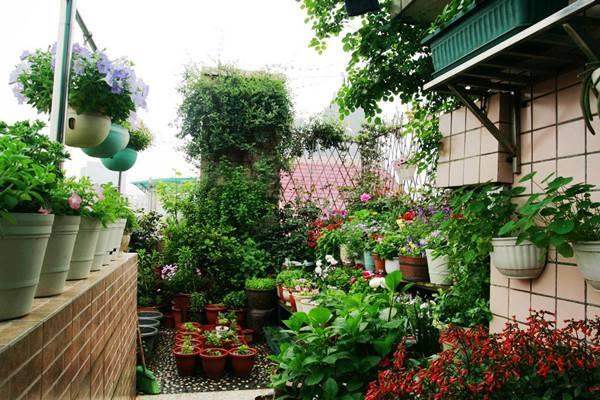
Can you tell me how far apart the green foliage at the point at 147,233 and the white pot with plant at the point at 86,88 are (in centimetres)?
430

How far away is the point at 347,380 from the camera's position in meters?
1.93

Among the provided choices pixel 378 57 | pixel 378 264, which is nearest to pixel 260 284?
pixel 378 264

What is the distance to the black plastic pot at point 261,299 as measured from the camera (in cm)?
512

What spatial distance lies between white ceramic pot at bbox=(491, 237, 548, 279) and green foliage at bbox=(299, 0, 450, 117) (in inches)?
56.8

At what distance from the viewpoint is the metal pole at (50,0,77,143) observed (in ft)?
5.57

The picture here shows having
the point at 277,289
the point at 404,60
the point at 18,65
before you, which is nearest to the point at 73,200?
the point at 18,65

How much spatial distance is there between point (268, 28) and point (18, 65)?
4080mm

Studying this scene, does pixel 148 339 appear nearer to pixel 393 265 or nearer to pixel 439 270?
pixel 393 265

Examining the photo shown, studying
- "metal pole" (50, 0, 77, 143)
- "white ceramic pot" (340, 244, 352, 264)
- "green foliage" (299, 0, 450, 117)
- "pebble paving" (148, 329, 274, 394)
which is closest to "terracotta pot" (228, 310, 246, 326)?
"pebble paving" (148, 329, 274, 394)

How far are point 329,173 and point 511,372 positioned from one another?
5303 mm

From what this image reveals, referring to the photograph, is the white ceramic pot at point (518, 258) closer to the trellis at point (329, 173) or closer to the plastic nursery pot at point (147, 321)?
the plastic nursery pot at point (147, 321)

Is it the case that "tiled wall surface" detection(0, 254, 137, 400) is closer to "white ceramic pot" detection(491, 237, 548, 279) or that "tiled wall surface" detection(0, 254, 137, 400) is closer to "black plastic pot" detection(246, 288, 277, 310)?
"white ceramic pot" detection(491, 237, 548, 279)

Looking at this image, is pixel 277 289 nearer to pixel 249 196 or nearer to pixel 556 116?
pixel 249 196

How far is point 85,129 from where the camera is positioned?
1.84 meters
